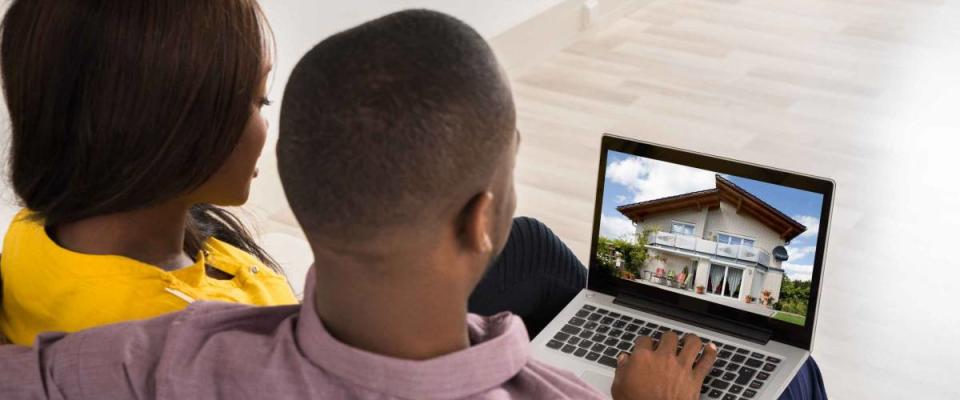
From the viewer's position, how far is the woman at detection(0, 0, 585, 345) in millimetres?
1019

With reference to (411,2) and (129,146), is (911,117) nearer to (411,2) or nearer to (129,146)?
(411,2)

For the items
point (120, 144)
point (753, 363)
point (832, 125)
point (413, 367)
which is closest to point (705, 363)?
point (753, 363)

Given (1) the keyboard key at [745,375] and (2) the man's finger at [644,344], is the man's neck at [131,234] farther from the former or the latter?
(1) the keyboard key at [745,375]

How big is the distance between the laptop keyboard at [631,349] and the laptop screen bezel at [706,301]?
0.16 feet

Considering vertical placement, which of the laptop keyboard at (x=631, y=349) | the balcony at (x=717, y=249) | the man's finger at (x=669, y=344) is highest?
the balcony at (x=717, y=249)

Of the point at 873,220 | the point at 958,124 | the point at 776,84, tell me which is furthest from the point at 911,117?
the point at 873,220

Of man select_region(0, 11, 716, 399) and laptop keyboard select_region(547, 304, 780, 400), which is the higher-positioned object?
man select_region(0, 11, 716, 399)

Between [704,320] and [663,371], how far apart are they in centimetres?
26

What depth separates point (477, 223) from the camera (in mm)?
788

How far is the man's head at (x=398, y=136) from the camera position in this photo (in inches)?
29.1

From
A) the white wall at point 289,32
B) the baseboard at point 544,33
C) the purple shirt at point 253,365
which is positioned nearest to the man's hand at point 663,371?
the purple shirt at point 253,365

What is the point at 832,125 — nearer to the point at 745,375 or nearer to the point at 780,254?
the point at 780,254

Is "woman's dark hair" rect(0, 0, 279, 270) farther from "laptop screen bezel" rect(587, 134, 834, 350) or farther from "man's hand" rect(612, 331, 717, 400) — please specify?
"laptop screen bezel" rect(587, 134, 834, 350)

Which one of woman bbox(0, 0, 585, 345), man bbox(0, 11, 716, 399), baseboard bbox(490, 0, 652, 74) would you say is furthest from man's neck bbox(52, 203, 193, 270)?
baseboard bbox(490, 0, 652, 74)
